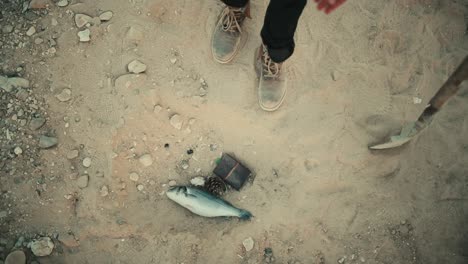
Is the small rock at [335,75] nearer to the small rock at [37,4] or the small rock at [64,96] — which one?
the small rock at [64,96]

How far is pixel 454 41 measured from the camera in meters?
2.76

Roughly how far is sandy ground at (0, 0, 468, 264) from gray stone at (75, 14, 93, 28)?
59 millimetres

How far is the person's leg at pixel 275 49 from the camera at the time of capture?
1851 mm

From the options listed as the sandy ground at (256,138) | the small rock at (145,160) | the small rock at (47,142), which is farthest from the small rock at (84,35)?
the small rock at (145,160)

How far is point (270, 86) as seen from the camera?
2.56 metres

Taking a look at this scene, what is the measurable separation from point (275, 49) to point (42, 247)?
74.1 inches

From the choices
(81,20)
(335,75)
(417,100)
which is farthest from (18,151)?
(417,100)

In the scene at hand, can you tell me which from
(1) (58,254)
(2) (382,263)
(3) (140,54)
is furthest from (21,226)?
→ (2) (382,263)

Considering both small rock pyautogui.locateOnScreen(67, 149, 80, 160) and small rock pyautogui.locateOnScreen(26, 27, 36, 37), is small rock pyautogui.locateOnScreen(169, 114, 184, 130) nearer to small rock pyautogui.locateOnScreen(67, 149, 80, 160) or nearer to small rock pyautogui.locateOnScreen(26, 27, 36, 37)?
small rock pyautogui.locateOnScreen(67, 149, 80, 160)

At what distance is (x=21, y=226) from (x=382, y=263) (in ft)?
7.60

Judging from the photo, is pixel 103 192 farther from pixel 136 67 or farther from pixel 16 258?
pixel 136 67

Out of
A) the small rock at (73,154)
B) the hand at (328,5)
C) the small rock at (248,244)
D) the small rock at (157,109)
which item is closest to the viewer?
the small rock at (248,244)

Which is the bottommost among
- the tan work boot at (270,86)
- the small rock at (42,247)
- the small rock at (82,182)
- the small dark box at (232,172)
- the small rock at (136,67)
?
the small rock at (42,247)

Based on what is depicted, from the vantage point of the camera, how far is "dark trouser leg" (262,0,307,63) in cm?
182
